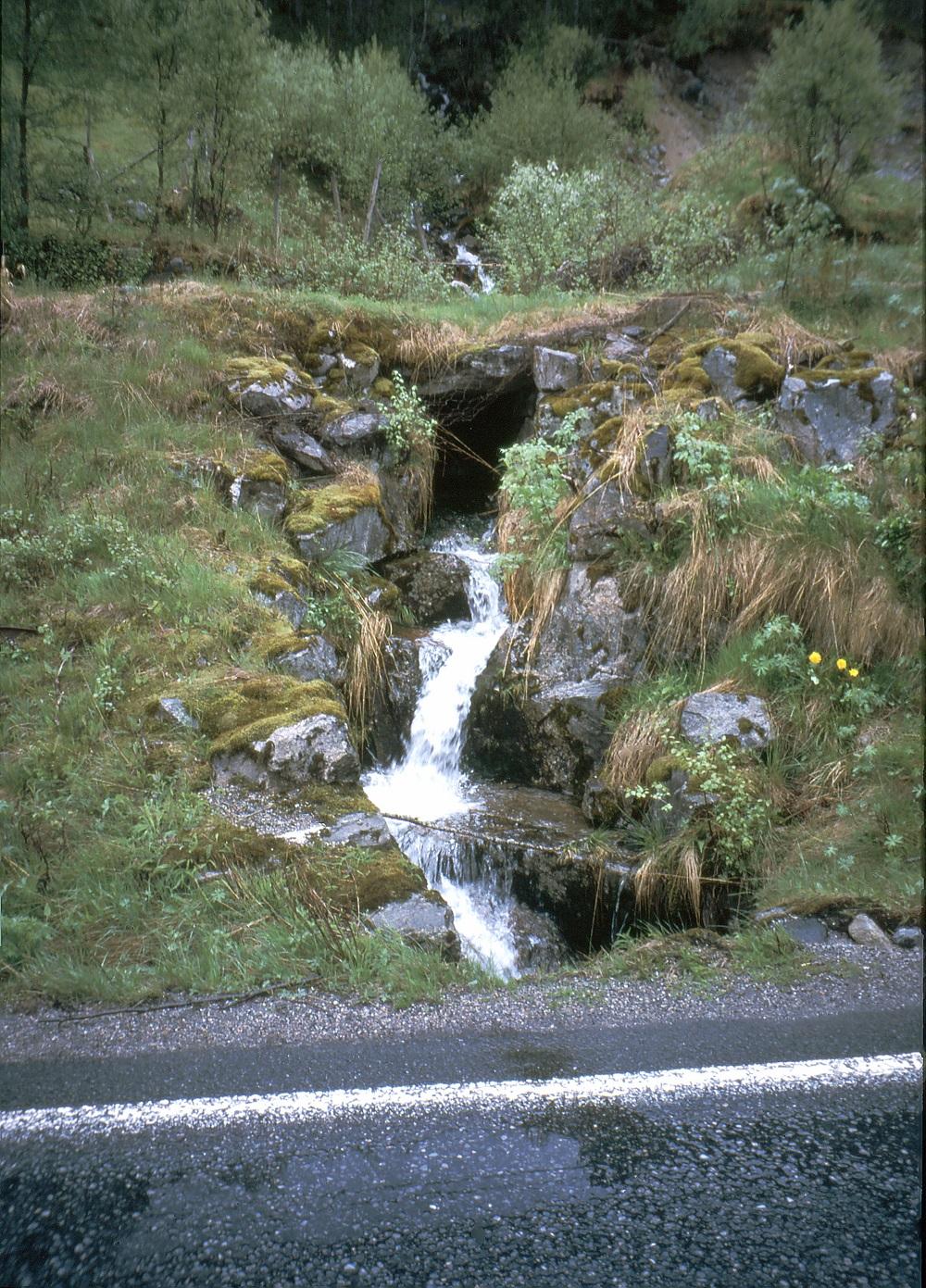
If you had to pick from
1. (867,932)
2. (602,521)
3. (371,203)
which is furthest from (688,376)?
(371,203)

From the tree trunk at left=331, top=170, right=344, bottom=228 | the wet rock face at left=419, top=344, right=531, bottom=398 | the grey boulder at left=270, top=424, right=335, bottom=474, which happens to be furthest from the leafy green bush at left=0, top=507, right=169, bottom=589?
the tree trunk at left=331, top=170, right=344, bottom=228

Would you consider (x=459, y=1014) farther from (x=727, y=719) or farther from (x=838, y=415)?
(x=838, y=415)

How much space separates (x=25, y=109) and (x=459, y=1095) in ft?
38.2

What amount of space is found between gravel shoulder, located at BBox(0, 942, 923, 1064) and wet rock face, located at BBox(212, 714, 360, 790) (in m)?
1.62

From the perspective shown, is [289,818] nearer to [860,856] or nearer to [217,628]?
[217,628]

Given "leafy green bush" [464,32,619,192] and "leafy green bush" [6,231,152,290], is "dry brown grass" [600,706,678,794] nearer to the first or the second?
"leafy green bush" [6,231,152,290]

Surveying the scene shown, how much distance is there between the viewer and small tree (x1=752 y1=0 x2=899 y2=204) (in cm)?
526

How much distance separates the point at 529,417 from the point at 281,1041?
25.7 feet

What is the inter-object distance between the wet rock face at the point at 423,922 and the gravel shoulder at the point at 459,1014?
1.52ft

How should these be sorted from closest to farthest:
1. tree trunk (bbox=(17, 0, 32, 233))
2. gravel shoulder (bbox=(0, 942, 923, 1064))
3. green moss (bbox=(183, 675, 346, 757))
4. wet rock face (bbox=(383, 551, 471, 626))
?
gravel shoulder (bbox=(0, 942, 923, 1064)) → green moss (bbox=(183, 675, 346, 757)) → wet rock face (bbox=(383, 551, 471, 626)) → tree trunk (bbox=(17, 0, 32, 233))

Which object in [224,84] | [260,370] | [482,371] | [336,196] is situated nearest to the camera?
[260,370]

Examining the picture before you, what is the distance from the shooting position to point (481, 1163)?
2.30 meters

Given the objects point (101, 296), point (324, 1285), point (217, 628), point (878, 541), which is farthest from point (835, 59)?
point (324, 1285)

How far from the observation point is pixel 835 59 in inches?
259
